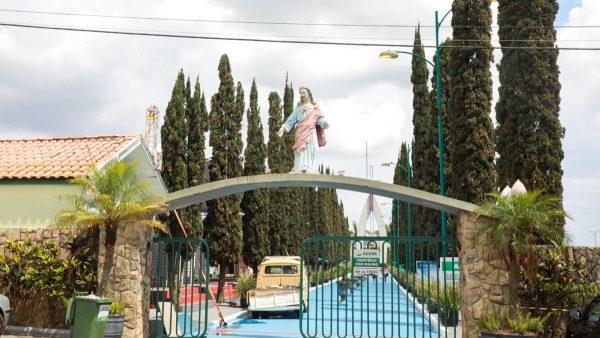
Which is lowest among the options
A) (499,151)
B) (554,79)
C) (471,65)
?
(499,151)

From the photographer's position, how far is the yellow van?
21344 mm

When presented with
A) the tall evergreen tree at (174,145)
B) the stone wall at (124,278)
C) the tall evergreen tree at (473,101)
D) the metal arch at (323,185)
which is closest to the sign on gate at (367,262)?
the metal arch at (323,185)

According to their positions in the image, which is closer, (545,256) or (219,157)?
(545,256)

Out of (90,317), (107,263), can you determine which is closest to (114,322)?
(90,317)

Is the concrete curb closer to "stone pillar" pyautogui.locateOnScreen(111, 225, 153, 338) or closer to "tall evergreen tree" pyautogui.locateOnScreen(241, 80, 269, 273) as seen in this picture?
"stone pillar" pyautogui.locateOnScreen(111, 225, 153, 338)

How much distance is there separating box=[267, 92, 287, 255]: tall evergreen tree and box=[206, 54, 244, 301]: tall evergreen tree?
29.3 feet

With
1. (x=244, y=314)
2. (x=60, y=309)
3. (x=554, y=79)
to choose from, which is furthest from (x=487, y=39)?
(x=60, y=309)

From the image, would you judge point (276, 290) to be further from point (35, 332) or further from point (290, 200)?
point (290, 200)

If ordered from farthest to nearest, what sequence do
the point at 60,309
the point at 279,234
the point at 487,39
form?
the point at 279,234 < the point at 487,39 < the point at 60,309

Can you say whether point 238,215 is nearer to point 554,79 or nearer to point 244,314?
point 244,314

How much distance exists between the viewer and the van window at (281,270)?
77.3ft

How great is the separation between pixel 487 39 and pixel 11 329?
2065 centimetres

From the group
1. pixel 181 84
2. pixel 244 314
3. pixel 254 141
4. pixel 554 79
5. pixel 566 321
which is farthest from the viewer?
pixel 254 141

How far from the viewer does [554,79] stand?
68.8ft
